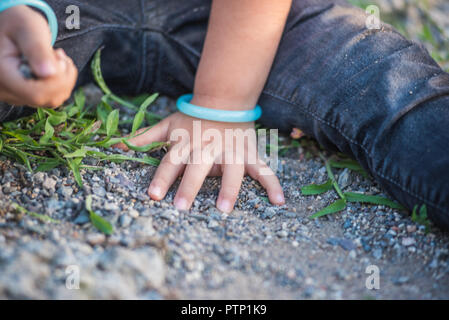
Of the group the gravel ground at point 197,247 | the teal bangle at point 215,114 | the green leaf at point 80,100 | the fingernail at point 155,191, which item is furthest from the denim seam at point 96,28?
the fingernail at point 155,191

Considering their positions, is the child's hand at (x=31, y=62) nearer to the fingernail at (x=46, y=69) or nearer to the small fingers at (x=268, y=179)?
the fingernail at (x=46, y=69)

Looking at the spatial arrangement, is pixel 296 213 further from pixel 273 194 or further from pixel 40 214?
pixel 40 214

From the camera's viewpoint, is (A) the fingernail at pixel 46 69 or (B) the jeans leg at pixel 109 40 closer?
(A) the fingernail at pixel 46 69

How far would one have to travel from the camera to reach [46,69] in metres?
0.87

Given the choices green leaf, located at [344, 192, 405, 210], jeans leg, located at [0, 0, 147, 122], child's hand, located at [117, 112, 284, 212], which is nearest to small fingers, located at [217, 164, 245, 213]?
child's hand, located at [117, 112, 284, 212]

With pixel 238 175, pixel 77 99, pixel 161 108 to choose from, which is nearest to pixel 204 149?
pixel 238 175

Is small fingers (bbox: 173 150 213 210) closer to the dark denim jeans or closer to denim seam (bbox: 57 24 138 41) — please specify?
the dark denim jeans

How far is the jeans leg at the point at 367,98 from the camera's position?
1.18m

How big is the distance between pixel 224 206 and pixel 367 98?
547mm

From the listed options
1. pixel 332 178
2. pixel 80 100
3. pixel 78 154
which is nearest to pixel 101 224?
pixel 78 154

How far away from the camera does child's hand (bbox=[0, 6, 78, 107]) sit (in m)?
0.88

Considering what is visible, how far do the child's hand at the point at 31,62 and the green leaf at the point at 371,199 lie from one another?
0.85m

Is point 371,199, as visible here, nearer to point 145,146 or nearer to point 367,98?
point 367,98

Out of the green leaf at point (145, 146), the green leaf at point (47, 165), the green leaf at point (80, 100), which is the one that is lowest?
the green leaf at point (47, 165)
